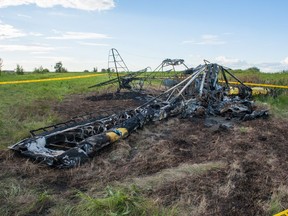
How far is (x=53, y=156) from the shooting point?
5.28 metres

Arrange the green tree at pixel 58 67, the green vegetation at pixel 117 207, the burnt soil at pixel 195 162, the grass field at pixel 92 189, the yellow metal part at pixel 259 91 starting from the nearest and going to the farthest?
the green vegetation at pixel 117 207
the grass field at pixel 92 189
the burnt soil at pixel 195 162
the yellow metal part at pixel 259 91
the green tree at pixel 58 67

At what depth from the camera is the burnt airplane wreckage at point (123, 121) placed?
5523 millimetres

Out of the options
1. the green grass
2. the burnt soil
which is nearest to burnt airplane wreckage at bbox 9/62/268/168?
the burnt soil

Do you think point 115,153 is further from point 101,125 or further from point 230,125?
point 230,125

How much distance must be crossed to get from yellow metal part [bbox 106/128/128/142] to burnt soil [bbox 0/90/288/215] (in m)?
0.15

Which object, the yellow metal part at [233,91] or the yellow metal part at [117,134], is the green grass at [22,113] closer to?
the yellow metal part at [117,134]

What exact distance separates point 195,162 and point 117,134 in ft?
5.41

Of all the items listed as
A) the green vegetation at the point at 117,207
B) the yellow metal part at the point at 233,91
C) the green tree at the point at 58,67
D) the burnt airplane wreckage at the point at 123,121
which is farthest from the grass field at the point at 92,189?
the green tree at the point at 58,67

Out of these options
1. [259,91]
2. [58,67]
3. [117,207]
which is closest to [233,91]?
[259,91]

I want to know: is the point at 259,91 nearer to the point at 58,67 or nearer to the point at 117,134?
the point at 117,134

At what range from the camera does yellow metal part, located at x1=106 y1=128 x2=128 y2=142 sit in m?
6.22

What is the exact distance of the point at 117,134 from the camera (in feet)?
21.1

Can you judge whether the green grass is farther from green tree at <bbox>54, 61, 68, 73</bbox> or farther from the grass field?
green tree at <bbox>54, 61, 68, 73</bbox>

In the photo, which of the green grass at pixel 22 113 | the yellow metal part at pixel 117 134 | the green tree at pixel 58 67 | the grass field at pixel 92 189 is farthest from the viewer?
the green tree at pixel 58 67
